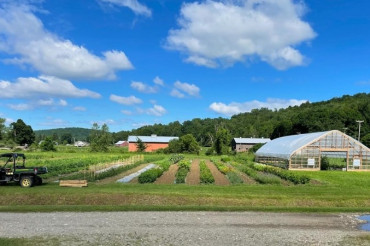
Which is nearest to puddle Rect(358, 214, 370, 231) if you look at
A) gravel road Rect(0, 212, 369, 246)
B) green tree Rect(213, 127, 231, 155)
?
gravel road Rect(0, 212, 369, 246)

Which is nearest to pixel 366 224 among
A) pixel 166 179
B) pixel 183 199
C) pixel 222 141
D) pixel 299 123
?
pixel 183 199

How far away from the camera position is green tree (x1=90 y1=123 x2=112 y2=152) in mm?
88875

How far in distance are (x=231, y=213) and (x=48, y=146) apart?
80.2 meters

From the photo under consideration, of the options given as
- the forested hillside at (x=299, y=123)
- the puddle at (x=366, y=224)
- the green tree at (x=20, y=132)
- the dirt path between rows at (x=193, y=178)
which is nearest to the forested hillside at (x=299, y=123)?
the forested hillside at (x=299, y=123)

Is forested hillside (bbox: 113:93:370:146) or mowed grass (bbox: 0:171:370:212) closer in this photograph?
mowed grass (bbox: 0:171:370:212)

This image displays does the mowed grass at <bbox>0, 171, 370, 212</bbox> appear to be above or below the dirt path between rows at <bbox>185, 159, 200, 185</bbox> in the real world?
below

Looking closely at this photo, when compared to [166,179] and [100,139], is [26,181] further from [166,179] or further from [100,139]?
[100,139]

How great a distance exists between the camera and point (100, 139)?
8981 centimetres

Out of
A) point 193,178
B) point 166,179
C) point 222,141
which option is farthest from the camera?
point 222,141

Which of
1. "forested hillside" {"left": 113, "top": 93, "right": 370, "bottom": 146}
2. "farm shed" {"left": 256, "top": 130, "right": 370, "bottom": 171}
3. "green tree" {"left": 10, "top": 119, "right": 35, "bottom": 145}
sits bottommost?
"farm shed" {"left": 256, "top": 130, "right": 370, "bottom": 171}

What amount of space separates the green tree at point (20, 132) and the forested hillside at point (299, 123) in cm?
7058

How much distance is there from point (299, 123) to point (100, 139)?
66582 millimetres

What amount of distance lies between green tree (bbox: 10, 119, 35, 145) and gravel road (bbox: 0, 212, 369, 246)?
122 m

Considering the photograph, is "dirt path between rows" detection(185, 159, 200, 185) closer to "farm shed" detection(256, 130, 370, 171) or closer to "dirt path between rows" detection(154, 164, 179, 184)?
"dirt path between rows" detection(154, 164, 179, 184)
